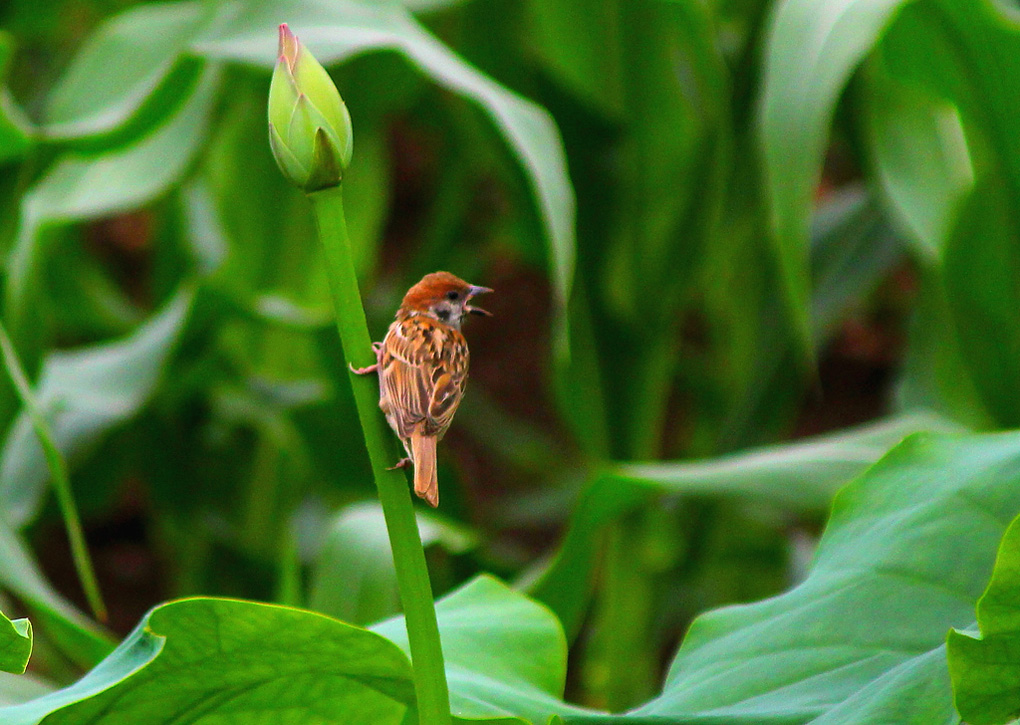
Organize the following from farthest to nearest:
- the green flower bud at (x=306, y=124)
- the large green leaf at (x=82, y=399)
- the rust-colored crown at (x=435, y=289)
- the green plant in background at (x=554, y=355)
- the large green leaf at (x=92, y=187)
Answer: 1. the large green leaf at (x=82, y=399)
2. the large green leaf at (x=92, y=187)
3. the rust-colored crown at (x=435, y=289)
4. the green plant in background at (x=554, y=355)
5. the green flower bud at (x=306, y=124)

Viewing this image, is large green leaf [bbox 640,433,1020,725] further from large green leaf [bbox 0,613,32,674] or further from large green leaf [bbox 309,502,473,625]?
large green leaf [bbox 309,502,473,625]

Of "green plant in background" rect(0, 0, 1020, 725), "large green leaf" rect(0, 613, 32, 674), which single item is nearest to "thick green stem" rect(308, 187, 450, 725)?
"green plant in background" rect(0, 0, 1020, 725)

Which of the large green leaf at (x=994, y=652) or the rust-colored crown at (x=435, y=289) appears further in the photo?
the rust-colored crown at (x=435, y=289)

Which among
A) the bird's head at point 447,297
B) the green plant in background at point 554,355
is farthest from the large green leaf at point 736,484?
the bird's head at point 447,297

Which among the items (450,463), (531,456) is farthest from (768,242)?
(531,456)

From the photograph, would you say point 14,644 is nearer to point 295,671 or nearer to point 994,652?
point 295,671

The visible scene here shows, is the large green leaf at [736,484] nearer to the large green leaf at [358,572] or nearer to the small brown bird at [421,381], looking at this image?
the large green leaf at [358,572]

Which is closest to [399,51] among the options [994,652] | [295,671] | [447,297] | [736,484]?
[447,297]
